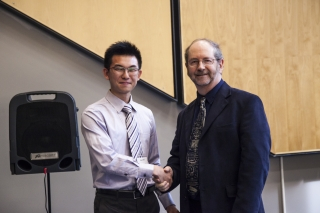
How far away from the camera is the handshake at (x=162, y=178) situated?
1.99 m

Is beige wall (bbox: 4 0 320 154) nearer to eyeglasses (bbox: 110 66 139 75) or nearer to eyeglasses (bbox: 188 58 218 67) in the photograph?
eyeglasses (bbox: 110 66 139 75)

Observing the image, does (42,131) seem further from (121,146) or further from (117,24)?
(117,24)

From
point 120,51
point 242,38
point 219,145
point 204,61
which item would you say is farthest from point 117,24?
point 219,145

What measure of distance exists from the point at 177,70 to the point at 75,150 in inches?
45.4

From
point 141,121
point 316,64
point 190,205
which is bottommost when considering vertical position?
point 190,205

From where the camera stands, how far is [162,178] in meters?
2.00

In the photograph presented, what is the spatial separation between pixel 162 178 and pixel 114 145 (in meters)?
0.31

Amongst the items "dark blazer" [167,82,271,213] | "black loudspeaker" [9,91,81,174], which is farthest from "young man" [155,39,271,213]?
"black loudspeaker" [9,91,81,174]

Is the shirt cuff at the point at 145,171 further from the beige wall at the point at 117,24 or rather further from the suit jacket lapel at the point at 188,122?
the beige wall at the point at 117,24

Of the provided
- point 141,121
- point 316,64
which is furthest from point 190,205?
point 316,64

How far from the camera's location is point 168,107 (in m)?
3.18

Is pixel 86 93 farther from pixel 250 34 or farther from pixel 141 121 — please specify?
pixel 250 34

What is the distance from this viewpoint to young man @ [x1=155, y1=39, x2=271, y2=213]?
65.3 inches

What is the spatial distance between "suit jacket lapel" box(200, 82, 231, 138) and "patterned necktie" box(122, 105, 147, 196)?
459 mm
